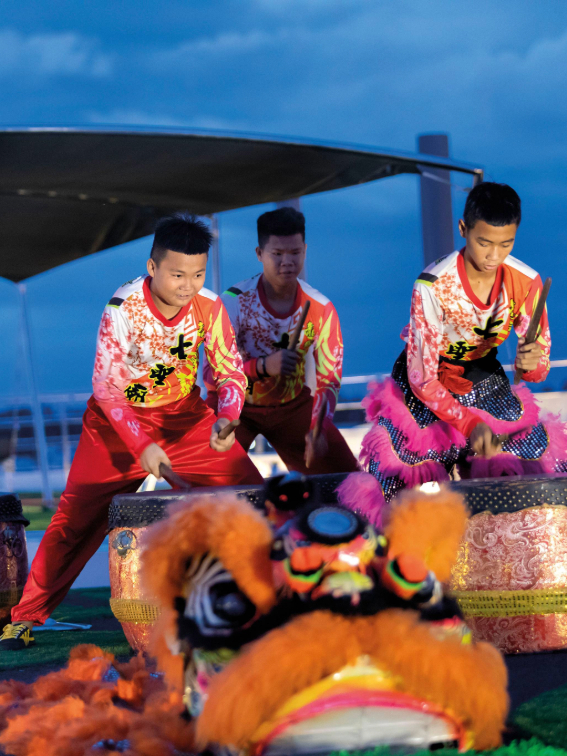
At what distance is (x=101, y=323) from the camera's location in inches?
100

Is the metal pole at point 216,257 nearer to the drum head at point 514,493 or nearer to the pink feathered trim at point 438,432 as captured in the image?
the pink feathered trim at point 438,432

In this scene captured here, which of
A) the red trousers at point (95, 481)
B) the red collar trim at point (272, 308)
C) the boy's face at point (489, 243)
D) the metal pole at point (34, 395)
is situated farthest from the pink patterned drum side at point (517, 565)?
the metal pole at point (34, 395)

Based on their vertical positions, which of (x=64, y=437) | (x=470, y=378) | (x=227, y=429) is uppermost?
(x=470, y=378)

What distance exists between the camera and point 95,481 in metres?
2.51

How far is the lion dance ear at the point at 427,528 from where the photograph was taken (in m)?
1.13

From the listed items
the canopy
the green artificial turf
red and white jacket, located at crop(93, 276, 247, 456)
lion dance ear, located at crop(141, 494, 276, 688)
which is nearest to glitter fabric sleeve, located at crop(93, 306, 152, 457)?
red and white jacket, located at crop(93, 276, 247, 456)

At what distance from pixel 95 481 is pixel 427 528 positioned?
5.15 ft

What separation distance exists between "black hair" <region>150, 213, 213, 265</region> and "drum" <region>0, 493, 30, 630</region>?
1039 millimetres

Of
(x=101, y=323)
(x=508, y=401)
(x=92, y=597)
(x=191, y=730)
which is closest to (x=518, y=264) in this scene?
(x=508, y=401)

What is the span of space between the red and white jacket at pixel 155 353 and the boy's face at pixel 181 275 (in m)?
0.12

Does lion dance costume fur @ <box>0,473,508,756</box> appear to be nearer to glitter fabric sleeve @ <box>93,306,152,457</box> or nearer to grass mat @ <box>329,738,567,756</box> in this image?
grass mat @ <box>329,738,567,756</box>

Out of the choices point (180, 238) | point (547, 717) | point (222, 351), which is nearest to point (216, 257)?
point (222, 351)

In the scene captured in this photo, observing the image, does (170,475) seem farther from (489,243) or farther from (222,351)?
(489,243)

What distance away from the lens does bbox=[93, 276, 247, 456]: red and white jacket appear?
8.30ft
